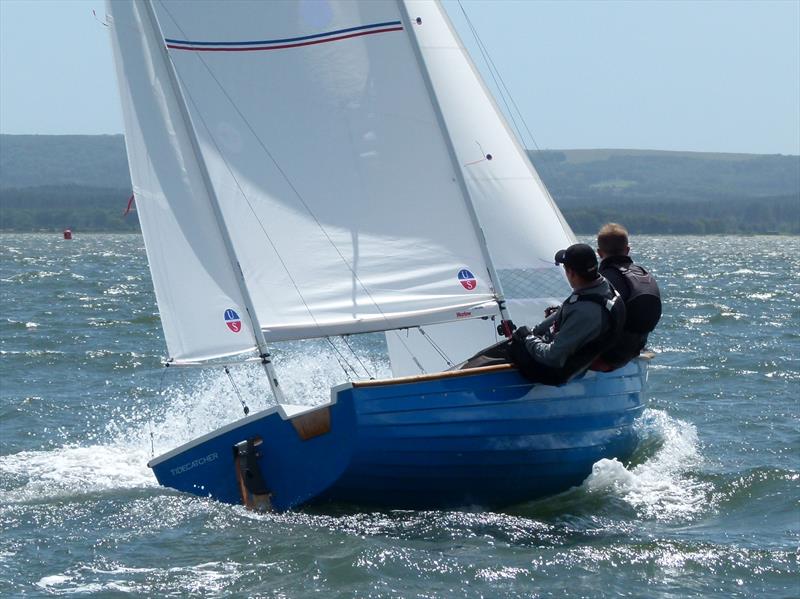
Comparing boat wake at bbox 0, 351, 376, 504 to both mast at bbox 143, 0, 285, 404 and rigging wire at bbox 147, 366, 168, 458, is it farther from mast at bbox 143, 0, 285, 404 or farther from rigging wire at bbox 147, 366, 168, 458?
mast at bbox 143, 0, 285, 404

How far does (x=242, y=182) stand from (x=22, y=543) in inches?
91.0

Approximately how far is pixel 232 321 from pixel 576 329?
1.85 meters

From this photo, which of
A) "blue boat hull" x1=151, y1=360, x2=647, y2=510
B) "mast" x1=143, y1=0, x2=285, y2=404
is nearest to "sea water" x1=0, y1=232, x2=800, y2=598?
"blue boat hull" x1=151, y1=360, x2=647, y2=510

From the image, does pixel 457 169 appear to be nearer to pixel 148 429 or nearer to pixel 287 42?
pixel 287 42

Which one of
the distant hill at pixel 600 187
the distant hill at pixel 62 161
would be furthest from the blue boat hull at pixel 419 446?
the distant hill at pixel 62 161

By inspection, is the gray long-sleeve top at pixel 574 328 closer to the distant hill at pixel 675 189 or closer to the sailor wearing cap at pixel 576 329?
the sailor wearing cap at pixel 576 329

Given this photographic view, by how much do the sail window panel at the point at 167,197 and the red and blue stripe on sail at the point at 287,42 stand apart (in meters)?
0.27

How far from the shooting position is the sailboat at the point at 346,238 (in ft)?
22.1

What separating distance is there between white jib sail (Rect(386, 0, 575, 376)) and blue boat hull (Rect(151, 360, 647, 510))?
1.12 m

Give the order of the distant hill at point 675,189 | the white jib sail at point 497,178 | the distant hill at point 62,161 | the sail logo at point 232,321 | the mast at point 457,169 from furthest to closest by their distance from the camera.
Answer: the distant hill at point 62,161 < the distant hill at point 675,189 < the white jib sail at point 497,178 < the mast at point 457,169 < the sail logo at point 232,321

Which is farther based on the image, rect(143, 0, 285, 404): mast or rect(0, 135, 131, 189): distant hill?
rect(0, 135, 131, 189): distant hill

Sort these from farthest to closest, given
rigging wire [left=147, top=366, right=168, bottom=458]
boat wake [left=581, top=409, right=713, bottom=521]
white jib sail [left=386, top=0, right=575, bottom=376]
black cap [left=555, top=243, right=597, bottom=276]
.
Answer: rigging wire [left=147, top=366, right=168, bottom=458], white jib sail [left=386, top=0, right=575, bottom=376], boat wake [left=581, top=409, right=713, bottom=521], black cap [left=555, top=243, right=597, bottom=276]

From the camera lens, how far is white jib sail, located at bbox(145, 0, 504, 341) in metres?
7.60

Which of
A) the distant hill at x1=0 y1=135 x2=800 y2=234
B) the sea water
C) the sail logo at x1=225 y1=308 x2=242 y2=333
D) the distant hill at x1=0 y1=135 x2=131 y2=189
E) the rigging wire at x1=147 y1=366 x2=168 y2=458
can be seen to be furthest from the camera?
the distant hill at x1=0 y1=135 x2=131 y2=189
